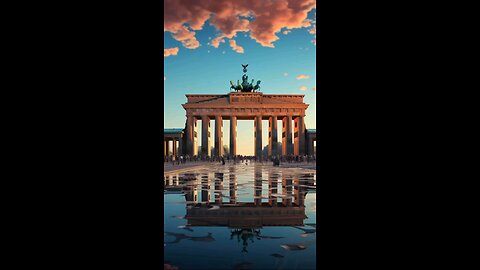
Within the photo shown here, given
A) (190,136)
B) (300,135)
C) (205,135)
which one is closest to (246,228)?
(205,135)

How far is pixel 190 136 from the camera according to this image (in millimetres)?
49375

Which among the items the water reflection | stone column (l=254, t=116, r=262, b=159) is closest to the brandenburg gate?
stone column (l=254, t=116, r=262, b=159)

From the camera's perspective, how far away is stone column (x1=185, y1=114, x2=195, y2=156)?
161 ft

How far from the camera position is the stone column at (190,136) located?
161ft

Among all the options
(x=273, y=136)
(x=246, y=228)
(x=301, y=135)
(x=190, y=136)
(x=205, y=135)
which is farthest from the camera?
(x=301, y=135)

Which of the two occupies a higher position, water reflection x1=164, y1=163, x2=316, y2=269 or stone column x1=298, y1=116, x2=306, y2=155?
stone column x1=298, y1=116, x2=306, y2=155

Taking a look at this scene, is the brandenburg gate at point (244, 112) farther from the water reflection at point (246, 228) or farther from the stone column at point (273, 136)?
the water reflection at point (246, 228)

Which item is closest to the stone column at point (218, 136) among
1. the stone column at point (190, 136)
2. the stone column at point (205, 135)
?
the stone column at point (205, 135)

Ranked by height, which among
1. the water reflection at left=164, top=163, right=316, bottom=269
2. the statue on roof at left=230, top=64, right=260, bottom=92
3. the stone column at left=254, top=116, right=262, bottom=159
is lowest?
the water reflection at left=164, top=163, right=316, bottom=269

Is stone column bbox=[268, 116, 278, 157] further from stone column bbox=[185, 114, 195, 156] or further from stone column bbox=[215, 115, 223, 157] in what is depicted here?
stone column bbox=[185, 114, 195, 156]

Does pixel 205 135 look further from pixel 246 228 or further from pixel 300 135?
pixel 246 228
